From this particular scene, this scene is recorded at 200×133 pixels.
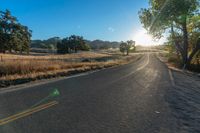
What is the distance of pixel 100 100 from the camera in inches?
323

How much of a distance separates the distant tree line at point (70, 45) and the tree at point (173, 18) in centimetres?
7417

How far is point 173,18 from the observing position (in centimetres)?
2742

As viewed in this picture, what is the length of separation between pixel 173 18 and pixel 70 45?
80.8m

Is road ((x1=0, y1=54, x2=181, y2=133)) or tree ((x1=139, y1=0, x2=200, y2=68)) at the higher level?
tree ((x1=139, y1=0, x2=200, y2=68))

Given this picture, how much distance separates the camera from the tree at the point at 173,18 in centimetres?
2608

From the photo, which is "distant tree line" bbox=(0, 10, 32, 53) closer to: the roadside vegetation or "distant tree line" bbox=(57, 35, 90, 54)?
the roadside vegetation

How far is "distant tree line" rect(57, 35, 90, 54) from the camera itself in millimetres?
102250

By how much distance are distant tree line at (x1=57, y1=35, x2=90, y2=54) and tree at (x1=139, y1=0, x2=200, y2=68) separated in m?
74.2

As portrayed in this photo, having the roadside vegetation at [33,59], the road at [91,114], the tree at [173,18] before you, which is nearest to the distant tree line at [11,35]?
the roadside vegetation at [33,59]

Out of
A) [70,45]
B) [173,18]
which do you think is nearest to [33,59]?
[173,18]

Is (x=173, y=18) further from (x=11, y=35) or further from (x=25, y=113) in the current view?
(x=11, y=35)

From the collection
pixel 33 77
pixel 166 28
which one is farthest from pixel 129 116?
pixel 166 28

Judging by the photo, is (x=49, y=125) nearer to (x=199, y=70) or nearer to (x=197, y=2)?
(x=199, y=70)

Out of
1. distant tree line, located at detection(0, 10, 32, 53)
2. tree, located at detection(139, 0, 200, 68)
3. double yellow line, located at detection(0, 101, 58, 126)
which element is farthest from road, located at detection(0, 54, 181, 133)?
distant tree line, located at detection(0, 10, 32, 53)
